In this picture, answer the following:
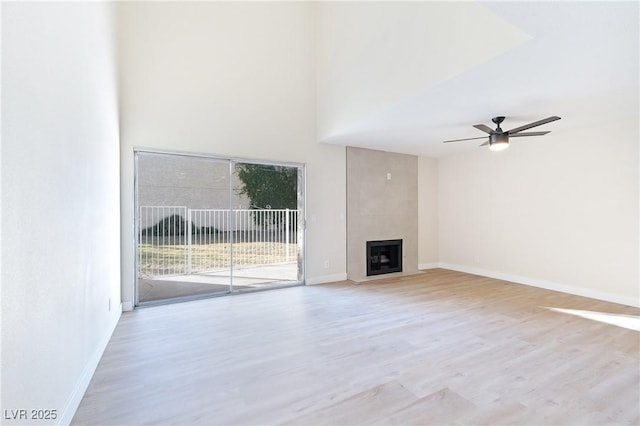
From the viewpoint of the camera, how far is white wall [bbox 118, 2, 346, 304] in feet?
12.8

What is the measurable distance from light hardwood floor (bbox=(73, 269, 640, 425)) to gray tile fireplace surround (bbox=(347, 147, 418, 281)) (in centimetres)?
171

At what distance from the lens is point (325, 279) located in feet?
17.6

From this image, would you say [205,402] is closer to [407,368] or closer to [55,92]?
[407,368]

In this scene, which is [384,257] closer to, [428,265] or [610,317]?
[428,265]

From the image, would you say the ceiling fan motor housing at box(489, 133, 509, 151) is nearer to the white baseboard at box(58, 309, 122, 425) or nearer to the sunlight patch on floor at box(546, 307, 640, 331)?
the sunlight patch on floor at box(546, 307, 640, 331)

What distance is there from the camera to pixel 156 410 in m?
1.92

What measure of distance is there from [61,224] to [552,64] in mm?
3713

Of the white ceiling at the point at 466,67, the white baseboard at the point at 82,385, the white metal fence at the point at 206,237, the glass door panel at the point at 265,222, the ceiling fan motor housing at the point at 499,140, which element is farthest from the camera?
the glass door panel at the point at 265,222

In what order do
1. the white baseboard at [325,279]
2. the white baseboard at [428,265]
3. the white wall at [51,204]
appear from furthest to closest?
the white baseboard at [428,265] → the white baseboard at [325,279] → the white wall at [51,204]

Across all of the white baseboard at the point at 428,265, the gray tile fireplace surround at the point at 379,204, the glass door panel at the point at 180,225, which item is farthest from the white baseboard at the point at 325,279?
the white baseboard at the point at 428,265

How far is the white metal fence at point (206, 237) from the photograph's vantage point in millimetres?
4637

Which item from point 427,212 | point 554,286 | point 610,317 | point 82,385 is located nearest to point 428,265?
point 427,212

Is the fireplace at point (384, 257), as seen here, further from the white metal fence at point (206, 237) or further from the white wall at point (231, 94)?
the white metal fence at point (206, 237)

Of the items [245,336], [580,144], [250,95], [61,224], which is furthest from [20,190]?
[580,144]
